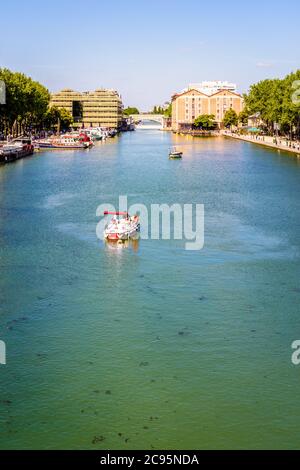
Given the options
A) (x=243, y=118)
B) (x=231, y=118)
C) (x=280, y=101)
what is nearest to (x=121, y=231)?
(x=280, y=101)

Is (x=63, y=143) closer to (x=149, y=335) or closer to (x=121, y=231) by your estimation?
(x=121, y=231)

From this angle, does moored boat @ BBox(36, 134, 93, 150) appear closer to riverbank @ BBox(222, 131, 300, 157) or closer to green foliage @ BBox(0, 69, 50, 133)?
green foliage @ BBox(0, 69, 50, 133)

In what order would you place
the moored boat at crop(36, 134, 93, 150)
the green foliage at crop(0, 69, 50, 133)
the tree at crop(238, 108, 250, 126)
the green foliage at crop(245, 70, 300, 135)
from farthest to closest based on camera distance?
the tree at crop(238, 108, 250, 126) → the moored boat at crop(36, 134, 93, 150) → the green foliage at crop(0, 69, 50, 133) → the green foliage at crop(245, 70, 300, 135)

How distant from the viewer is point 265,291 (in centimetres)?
2641

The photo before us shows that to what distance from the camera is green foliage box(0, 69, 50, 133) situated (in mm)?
98375

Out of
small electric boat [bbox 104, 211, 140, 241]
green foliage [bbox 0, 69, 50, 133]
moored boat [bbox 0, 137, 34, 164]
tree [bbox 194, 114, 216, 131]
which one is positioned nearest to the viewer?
small electric boat [bbox 104, 211, 140, 241]

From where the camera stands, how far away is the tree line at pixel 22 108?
9856cm

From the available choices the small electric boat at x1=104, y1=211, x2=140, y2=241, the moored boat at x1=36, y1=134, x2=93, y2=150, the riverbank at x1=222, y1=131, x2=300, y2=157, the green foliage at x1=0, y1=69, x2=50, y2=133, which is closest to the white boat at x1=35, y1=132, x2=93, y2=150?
the moored boat at x1=36, y1=134, x2=93, y2=150

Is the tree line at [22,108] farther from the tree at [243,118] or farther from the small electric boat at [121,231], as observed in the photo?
the small electric boat at [121,231]

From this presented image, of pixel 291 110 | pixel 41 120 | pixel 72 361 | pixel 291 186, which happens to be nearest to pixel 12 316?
pixel 72 361

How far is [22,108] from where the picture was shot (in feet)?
347

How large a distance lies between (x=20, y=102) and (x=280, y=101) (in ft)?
134
